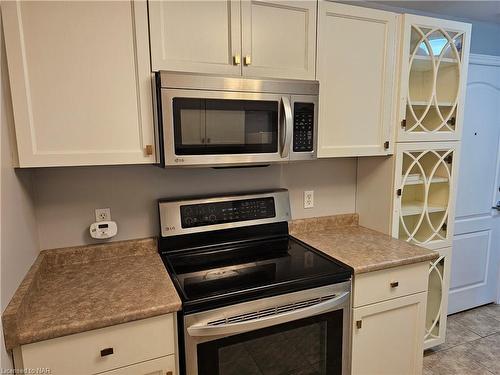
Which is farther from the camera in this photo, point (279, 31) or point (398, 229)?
point (398, 229)

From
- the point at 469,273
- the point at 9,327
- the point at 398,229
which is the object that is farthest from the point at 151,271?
the point at 469,273

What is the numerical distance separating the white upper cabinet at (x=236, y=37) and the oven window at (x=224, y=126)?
159mm

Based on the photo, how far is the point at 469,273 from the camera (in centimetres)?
286

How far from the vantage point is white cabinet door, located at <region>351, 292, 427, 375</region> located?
5.40 ft

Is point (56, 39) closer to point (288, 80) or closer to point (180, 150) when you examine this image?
point (180, 150)

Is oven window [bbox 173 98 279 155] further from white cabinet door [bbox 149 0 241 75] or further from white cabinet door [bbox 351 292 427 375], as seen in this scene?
white cabinet door [bbox 351 292 427 375]

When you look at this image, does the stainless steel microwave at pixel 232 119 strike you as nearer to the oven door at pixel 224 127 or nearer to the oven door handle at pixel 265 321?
the oven door at pixel 224 127

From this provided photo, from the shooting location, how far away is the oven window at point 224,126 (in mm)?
1395

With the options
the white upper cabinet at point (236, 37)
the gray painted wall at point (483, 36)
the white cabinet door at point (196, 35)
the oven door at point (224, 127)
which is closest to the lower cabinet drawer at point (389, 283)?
the oven door at point (224, 127)

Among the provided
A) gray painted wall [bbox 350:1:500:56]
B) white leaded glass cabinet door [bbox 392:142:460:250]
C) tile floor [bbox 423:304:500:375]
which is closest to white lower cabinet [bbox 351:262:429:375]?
white leaded glass cabinet door [bbox 392:142:460:250]

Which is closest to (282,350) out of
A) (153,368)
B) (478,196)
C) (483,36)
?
(153,368)

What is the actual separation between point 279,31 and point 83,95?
2.98 ft

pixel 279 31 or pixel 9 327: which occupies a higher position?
pixel 279 31

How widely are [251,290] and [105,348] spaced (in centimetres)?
56
